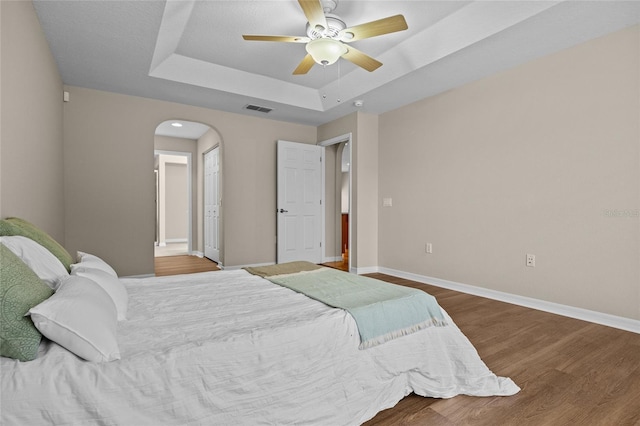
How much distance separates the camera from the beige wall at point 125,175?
4098mm

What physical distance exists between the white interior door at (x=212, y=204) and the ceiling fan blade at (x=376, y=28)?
3.86 meters

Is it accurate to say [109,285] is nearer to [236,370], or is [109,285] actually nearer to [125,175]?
[236,370]

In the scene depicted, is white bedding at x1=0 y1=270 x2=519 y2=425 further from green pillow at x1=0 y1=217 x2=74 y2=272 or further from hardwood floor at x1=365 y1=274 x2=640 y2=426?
green pillow at x1=0 y1=217 x2=74 y2=272

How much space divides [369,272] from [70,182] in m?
4.24

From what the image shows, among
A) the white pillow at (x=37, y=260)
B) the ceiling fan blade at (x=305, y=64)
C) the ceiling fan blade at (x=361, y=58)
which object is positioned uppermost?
the ceiling fan blade at (x=305, y=64)

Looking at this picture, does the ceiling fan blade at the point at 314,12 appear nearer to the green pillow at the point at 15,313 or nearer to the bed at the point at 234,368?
the bed at the point at 234,368

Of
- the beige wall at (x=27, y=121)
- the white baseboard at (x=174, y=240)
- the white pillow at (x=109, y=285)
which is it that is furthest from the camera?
the white baseboard at (x=174, y=240)

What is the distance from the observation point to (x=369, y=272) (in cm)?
507

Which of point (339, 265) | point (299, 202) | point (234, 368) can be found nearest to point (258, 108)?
point (299, 202)

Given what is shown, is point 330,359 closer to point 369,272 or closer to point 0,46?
point 0,46

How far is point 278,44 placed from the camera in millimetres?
3525

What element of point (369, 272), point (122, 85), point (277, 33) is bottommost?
point (369, 272)

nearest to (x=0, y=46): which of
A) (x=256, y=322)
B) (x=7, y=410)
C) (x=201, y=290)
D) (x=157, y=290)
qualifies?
(x=157, y=290)

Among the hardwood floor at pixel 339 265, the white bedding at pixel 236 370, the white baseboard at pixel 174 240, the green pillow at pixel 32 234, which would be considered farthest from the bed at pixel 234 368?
the white baseboard at pixel 174 240
